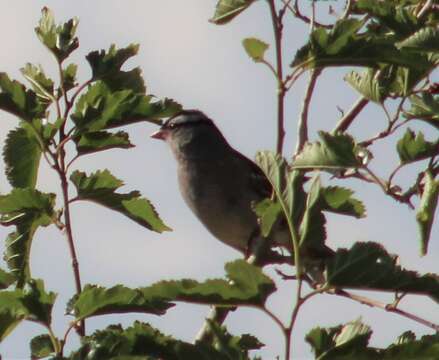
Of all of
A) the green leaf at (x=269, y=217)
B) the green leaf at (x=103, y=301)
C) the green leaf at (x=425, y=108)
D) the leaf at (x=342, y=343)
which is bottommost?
the leaf at (x=342, y=343)

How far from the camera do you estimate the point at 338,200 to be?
9.87ft

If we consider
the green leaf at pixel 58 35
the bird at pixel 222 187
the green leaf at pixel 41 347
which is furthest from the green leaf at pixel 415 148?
the bird at pixel 222 187

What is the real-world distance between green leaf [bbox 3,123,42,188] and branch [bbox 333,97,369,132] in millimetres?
1069

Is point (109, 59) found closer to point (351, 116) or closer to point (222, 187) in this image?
point (351, 116)

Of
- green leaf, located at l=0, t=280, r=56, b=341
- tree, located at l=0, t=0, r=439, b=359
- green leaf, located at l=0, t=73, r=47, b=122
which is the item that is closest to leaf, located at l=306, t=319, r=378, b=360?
tree, located at l=0, t=0, r=439, b=359

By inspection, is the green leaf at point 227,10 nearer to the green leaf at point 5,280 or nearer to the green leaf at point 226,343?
the green leaf at point 5,280

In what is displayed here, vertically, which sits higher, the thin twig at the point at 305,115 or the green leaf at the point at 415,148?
the thin twig at the point at 305,115

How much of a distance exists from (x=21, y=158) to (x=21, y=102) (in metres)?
0.25

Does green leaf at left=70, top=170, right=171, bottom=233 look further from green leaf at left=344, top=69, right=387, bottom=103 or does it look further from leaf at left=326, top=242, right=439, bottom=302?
leaf at left=326, top=242, right=439, bottom=302

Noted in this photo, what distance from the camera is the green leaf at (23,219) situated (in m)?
3.74

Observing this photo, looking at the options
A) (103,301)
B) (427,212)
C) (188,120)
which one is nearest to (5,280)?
(103,301)

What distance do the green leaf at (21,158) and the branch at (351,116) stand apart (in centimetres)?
107

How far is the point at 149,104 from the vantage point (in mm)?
3926

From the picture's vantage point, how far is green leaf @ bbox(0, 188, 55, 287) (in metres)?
3.74
